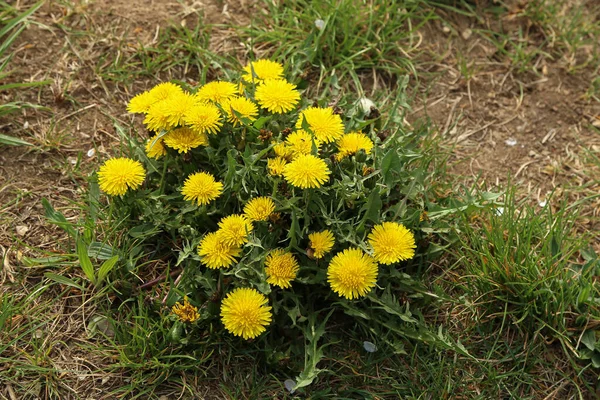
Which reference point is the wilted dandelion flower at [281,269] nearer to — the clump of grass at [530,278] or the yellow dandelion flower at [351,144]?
the yellow dandelion flower at [351,144]

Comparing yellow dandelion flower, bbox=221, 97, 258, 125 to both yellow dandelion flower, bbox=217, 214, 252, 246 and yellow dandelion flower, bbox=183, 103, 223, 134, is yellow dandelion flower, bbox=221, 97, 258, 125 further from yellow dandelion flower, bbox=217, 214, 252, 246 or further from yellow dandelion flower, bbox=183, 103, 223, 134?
yellow dandelion flower, bbox=217, 214, 252, 246

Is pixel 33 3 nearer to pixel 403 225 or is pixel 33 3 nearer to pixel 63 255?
pixel 63 255

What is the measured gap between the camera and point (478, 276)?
8.20 feet

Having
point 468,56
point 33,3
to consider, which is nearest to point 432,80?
point 468,56

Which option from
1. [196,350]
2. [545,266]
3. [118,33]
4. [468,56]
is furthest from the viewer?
[468,56]

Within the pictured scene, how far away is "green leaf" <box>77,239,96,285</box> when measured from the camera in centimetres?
229

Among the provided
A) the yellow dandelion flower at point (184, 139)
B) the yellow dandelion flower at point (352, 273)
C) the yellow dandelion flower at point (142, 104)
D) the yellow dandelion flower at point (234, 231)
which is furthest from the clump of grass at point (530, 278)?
the yellow dandelion flower at point (142, 104)

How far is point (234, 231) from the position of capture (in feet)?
7.29

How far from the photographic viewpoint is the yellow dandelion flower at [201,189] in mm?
2309

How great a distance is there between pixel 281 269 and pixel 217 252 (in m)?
0.23

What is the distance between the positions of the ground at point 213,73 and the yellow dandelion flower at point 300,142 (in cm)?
84

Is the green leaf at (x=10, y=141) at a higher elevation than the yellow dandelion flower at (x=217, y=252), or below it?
below

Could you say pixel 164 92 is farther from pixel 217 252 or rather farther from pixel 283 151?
pixel 217 252

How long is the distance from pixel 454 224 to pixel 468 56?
47.1 inches
